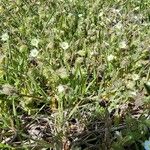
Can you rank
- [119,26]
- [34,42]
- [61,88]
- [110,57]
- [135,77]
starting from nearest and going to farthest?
1. [61,88]
2. [135,77]
3. [110,57]
4. [34,42]
5. [119,26]

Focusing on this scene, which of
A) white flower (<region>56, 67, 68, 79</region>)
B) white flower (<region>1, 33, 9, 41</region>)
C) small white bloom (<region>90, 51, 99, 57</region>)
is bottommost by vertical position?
white flower (<region>56, 67, 68, 79</region>)

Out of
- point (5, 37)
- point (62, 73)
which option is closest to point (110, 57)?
point (62, 73)

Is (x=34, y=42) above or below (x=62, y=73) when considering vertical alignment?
above

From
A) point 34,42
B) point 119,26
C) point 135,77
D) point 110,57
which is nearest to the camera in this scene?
point 135,77

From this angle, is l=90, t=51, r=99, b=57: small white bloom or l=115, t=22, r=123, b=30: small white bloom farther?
l=115, t=22, r=123, b=30: small white bloom

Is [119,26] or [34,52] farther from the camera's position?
[119,26]

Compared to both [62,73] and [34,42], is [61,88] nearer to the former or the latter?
[62,73]

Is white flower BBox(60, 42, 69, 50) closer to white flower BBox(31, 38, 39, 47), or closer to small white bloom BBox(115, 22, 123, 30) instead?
white flower BBox(31, 38, 39, 47)

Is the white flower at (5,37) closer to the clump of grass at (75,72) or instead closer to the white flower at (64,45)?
the clump of grass at (75,72)

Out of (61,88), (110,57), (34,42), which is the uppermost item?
(34,42)

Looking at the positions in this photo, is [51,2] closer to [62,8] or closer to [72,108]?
[62,8]

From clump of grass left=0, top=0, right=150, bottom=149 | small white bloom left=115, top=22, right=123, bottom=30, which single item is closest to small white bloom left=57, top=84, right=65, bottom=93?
clump of grass left=0, top=0, right=150, bottom=149

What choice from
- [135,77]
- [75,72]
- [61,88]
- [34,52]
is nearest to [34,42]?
[34,52]
